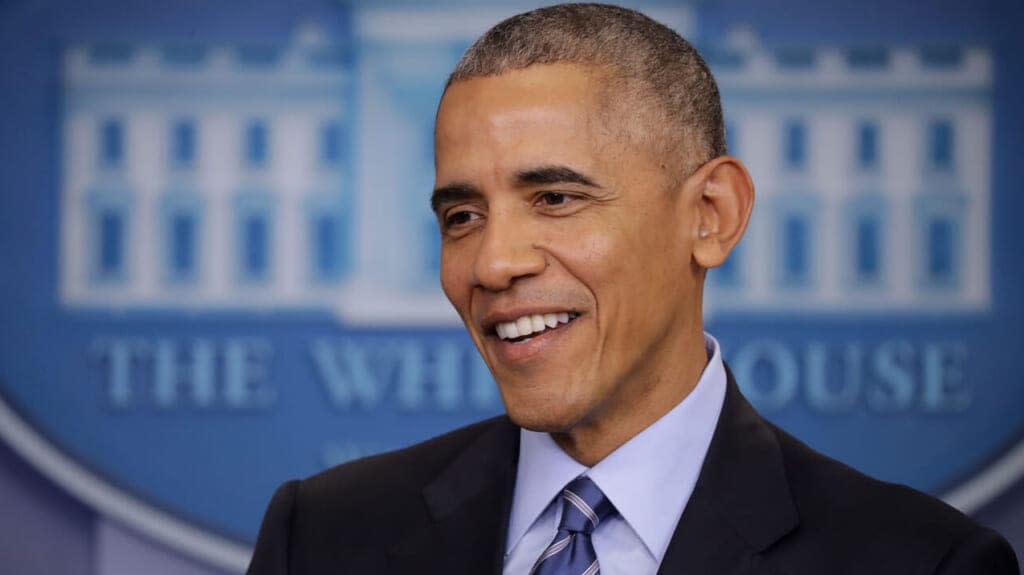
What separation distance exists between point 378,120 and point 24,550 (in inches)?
49.0

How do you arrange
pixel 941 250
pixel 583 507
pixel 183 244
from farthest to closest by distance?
pixel 183 244 < pixel 941 250 < pixel 583 507

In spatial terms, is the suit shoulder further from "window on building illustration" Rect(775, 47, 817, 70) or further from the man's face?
"window on building illustration" Rect(775, 47, 817, 70)

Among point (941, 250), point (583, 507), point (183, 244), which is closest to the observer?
point (583, 507)

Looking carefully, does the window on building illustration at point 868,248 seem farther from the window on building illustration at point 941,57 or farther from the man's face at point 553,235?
the man's face at point 553,235

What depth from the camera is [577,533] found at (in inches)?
56.2

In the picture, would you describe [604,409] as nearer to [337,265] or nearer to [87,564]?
[337,265]

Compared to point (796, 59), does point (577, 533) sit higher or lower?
lower

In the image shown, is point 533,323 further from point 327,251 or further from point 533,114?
point 327,251

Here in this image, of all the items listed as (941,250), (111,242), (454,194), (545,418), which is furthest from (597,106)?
(111,242)

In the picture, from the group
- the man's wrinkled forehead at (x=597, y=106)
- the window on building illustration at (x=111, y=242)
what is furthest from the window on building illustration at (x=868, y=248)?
the window on building illustration at (x=111, y=242)

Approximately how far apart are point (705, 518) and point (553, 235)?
373mm

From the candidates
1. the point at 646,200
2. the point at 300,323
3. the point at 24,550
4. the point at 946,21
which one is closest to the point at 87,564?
the point at 24,550

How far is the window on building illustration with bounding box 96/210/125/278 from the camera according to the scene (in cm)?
269

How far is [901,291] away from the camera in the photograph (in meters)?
2.60
